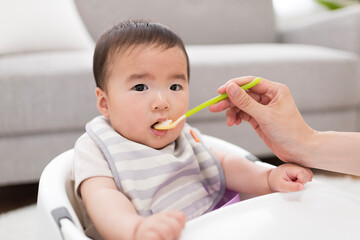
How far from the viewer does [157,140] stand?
2.09 ft

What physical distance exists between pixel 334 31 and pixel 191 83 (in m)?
0.72

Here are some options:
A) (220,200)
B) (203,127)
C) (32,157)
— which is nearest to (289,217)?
(220,200)

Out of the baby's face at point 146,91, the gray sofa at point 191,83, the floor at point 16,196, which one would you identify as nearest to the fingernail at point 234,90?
the baby's face at point 146,91

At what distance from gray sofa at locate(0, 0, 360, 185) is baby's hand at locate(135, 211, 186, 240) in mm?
696

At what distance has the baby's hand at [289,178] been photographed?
22.0 inches

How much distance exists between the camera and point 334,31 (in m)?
1.45

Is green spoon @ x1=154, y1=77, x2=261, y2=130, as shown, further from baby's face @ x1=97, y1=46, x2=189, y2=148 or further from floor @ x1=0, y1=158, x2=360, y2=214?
floor @ x1=0, y1=158, x2=360, y2=214

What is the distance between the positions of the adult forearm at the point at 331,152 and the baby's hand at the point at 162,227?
28 cm

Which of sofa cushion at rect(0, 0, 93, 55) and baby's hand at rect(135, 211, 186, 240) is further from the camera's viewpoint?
sofa cushion at rect(0, 0, 93, 55)

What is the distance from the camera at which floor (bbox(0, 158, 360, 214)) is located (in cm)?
110

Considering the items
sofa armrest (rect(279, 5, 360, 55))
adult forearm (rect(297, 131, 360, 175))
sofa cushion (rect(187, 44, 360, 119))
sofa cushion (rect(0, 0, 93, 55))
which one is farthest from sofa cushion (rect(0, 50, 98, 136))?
sofa armrest (rect(279, 5, 360, 55))

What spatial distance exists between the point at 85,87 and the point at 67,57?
0.16 m

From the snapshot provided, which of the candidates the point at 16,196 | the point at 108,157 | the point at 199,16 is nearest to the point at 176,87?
the point at 108,157

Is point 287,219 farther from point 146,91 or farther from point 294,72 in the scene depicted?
point 294,72
